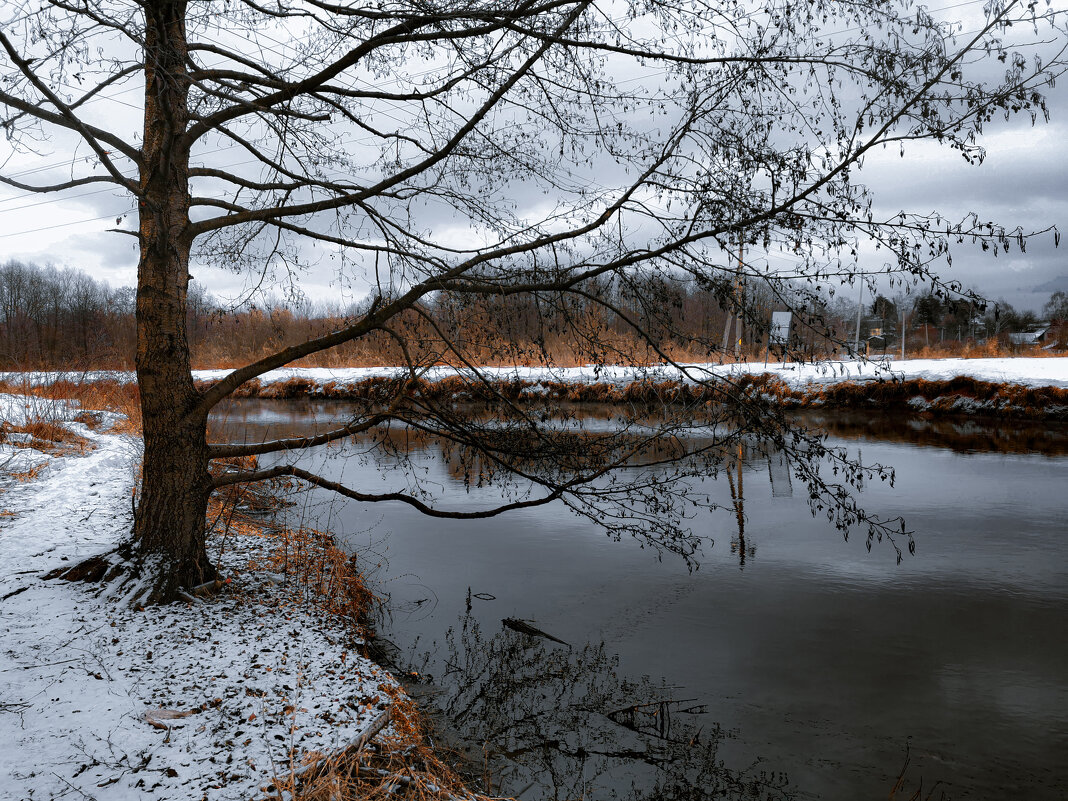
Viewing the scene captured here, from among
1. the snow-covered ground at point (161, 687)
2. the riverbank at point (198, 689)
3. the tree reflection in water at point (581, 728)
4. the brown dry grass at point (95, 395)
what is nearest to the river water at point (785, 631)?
the tree reflection in water at point (581, 728)

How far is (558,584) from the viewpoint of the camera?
7512mm

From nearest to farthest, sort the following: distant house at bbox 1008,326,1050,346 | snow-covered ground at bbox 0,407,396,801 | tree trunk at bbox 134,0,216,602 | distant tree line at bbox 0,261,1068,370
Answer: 1. snow-covered ground at bbox 0,407,396,801
2. distant tree line at bbox 0,261,1068,370
3. tree trunk at bbox 134,0,216,602
4. distant house at bbox 1008,326,1050,346

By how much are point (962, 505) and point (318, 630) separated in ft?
31.8

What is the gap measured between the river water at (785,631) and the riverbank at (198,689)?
3.03ft

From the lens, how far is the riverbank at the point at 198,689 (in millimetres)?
3025

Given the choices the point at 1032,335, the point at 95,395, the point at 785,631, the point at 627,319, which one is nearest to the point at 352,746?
the point at 627,319

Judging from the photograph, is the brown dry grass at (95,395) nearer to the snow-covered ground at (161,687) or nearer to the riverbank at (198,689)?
the riverbank at (198,689)

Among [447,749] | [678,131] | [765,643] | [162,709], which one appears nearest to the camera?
[162,709]

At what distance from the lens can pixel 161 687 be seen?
3.72 metres

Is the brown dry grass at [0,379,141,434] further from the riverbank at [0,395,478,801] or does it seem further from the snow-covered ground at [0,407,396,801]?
the snow-covered ground at [0,407,396,801]

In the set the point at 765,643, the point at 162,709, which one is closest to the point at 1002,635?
the point at 765,643

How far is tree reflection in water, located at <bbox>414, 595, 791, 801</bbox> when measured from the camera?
400 centimetres

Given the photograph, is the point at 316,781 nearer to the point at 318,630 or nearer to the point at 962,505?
the point at 318,630

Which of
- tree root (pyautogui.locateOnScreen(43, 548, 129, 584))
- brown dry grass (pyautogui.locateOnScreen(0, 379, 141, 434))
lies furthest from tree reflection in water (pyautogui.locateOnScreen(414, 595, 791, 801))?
brown dry grass (pyautogui.locateOnScreen(0, 379, 141, 434))
